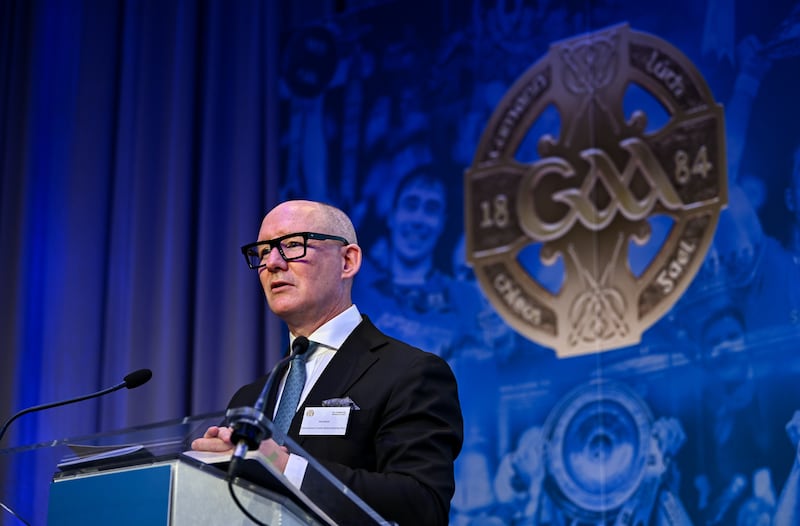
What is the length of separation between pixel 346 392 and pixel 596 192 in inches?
68.2

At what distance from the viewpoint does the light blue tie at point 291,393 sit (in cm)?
268

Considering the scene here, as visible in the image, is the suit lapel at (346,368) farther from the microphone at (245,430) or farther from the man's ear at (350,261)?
the microphone at (245,430)

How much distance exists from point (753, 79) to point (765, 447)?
Result: 45.6 inches

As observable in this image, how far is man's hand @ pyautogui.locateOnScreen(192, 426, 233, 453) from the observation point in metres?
2.10

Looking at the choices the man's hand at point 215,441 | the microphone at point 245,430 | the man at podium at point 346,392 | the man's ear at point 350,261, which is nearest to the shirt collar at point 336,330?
the man at podium at point 346,392

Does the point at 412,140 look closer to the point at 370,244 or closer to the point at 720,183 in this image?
the point at 370,244

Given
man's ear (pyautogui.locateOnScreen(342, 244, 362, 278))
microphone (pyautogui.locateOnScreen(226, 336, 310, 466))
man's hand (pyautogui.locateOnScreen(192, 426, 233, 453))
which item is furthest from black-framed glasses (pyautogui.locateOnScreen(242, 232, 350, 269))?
microphone (pyautogui.locateOnScreen(226, 336, 310, 466))

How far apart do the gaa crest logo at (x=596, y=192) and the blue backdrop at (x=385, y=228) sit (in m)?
0.05

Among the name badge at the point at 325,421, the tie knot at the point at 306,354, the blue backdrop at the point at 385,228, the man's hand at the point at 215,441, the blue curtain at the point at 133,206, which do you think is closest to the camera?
the man's hand at the point at 215,441

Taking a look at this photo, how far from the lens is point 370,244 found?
4691mm

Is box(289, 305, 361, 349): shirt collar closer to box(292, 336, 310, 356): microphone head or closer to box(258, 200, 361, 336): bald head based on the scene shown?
box(258, 200, 361, 336): bald head

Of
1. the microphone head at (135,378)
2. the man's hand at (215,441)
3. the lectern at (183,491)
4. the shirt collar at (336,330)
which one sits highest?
the shirt collar at (336,330)

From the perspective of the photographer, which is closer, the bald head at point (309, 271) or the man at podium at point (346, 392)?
the man at podium at point (346, 392)

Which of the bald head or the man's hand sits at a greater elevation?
the bald head
